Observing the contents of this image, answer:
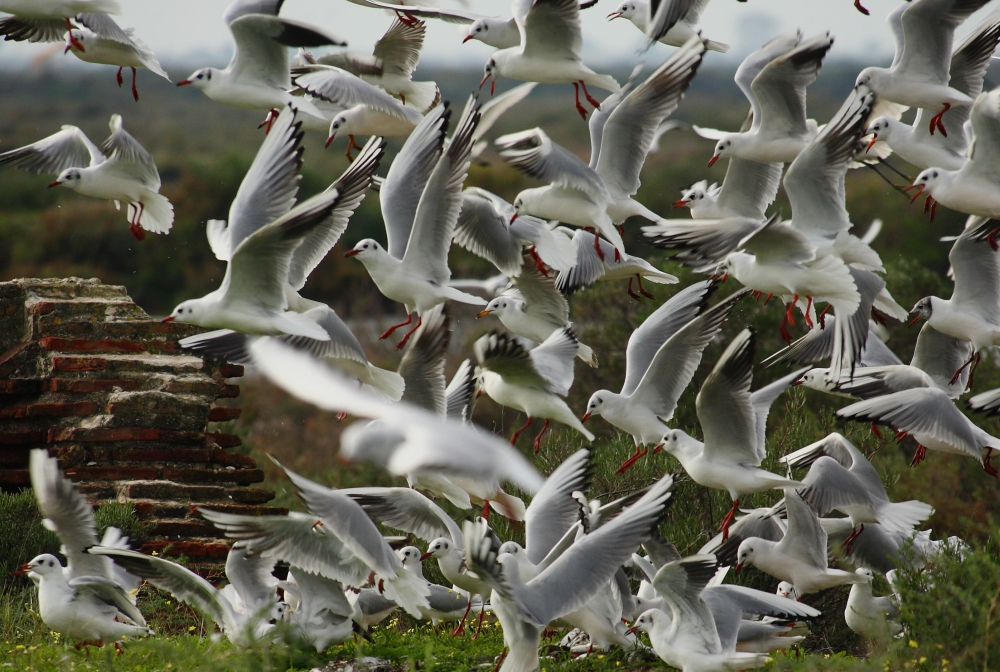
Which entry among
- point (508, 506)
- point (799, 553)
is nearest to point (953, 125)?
point (799, 553)

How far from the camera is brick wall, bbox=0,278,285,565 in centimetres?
750

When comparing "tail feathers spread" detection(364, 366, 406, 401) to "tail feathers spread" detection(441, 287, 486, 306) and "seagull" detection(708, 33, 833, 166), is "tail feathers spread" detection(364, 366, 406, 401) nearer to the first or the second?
"tail feathers spread" detection(441, 287, 486, 306)

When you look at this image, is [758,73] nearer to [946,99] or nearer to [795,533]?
[946,99]

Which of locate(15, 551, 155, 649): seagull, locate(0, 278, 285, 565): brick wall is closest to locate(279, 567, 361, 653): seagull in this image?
locate(15, 551, 155, 649): seagull

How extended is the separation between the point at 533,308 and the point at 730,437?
181cm

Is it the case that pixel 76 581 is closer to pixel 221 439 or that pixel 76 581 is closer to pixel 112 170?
pixel 221 439

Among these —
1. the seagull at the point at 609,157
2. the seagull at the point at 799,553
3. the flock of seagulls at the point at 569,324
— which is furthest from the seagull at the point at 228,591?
the seagull at the point at 609,157

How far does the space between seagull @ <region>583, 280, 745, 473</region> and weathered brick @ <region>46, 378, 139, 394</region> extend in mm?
3487

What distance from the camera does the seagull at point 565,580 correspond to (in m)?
4.75

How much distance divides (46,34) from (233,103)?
151 cm

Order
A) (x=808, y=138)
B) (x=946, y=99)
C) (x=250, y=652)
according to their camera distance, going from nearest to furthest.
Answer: (x=250, y=652) → (x=946, y=99) → (x=808, y=138)

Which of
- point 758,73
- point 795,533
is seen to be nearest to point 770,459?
point 795,533

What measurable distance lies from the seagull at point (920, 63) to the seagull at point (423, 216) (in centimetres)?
210

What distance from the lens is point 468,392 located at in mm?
6805
